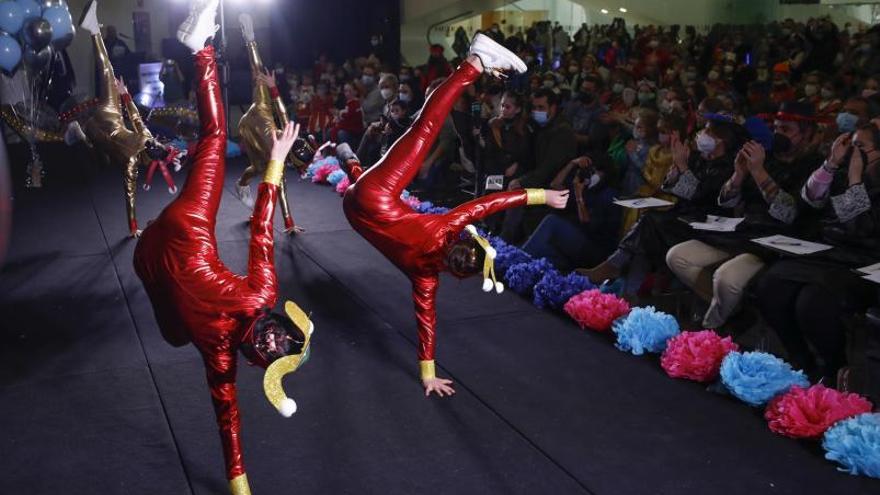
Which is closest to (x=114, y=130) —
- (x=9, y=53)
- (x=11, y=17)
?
(x=9, y=53)

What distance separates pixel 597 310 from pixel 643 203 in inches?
28.5

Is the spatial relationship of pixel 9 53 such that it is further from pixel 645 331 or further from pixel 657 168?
pixel 645 331

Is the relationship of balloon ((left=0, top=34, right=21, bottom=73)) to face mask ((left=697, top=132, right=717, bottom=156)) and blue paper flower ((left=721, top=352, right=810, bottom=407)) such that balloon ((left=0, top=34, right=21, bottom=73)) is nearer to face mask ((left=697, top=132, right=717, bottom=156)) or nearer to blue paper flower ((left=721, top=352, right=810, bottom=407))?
face mask ((left=697, top=132, right=717, bottom=156))

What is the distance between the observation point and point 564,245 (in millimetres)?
5375

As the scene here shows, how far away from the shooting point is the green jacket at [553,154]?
225 inches

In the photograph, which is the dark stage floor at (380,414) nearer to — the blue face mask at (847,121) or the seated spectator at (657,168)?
the seated spectator at (657,168)

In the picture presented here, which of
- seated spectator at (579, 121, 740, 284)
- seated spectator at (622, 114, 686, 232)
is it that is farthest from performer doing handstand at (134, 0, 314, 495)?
seated spectator at (622, 114, 686, 232)

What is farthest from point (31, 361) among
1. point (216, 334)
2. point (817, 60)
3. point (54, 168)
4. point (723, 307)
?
point (817, 60)

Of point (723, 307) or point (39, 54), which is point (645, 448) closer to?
point (723, 307)

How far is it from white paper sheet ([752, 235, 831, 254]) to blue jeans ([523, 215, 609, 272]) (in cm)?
149

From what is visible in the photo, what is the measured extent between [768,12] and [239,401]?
10.7 meters

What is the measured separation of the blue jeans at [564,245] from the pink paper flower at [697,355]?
148cm

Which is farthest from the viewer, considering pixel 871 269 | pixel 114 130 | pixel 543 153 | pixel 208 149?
pixel 114 130

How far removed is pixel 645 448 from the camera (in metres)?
3.26
